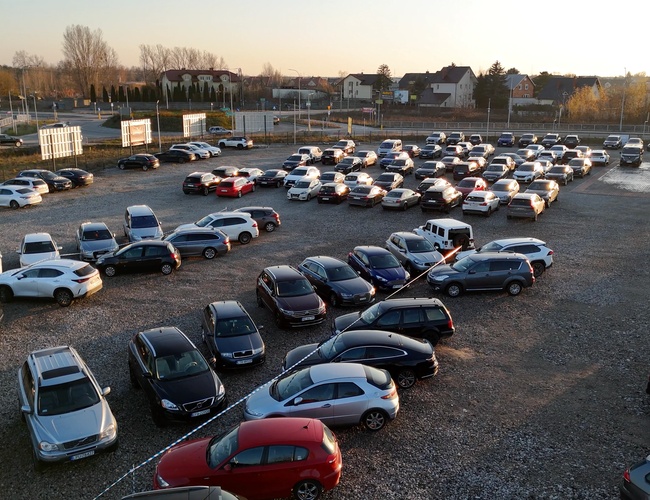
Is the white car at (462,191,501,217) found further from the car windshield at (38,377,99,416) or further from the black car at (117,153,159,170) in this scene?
the black car at (117,153,159,170)

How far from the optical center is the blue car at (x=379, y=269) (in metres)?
18.3

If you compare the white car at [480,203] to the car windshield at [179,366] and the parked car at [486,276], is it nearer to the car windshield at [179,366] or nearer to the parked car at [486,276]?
the parked car at [486,276]

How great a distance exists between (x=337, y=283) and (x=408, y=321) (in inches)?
139

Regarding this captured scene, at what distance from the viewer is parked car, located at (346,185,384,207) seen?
30.2 metres

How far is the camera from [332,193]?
3114 cm

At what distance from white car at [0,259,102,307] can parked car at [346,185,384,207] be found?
15990 millimetres

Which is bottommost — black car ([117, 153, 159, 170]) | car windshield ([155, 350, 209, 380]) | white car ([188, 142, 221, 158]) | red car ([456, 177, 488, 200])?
car windshield ([155, 350, 209, 380])

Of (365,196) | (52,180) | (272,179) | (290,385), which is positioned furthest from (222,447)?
(52,180)

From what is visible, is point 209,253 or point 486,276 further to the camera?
point 209,253

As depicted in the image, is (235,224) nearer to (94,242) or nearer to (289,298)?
A: (94,242)

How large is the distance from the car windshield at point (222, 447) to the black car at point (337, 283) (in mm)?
8077

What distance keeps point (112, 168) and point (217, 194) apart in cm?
1413

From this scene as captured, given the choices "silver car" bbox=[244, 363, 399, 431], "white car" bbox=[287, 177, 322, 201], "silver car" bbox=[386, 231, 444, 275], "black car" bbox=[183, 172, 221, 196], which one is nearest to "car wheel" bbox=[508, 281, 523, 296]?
"silver car" bbox=[386, 231, 444, 275]

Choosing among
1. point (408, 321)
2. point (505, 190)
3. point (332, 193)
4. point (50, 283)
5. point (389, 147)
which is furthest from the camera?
point (389, 147)
